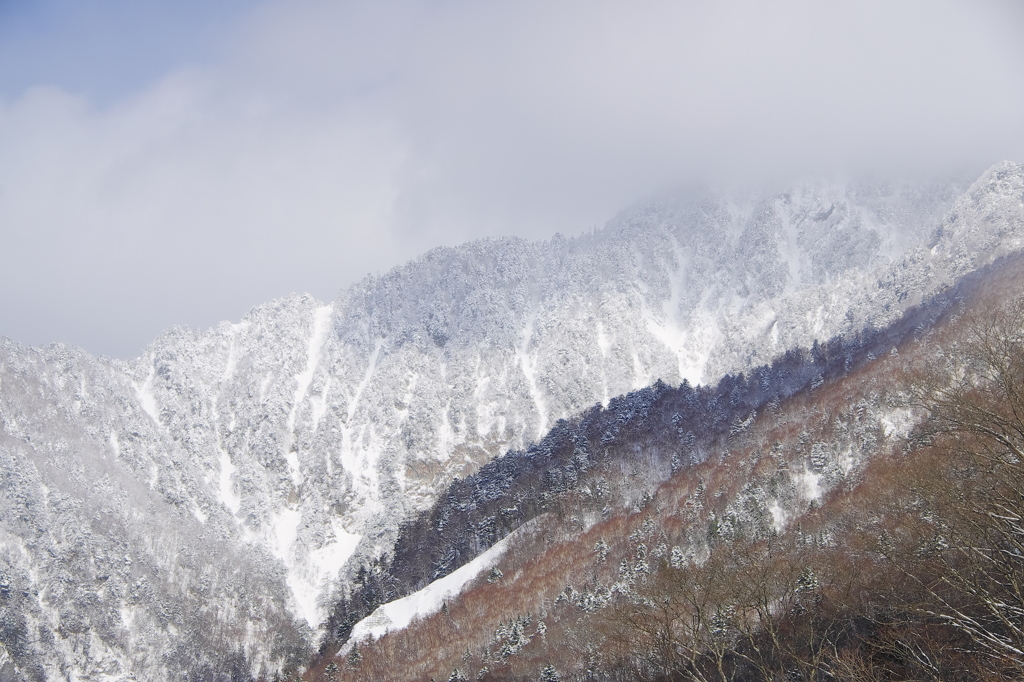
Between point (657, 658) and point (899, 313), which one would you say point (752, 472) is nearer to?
point (657, 658)

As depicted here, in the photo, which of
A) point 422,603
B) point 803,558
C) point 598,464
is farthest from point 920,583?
point 598,464

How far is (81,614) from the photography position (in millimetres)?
189250

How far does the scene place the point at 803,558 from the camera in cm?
5056

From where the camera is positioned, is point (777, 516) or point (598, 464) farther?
point (598, 464)

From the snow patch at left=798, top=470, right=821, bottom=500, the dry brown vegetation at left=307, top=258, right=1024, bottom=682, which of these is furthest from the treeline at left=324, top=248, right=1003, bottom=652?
the snow patch at left=798, top=470, right=821, bottom=500

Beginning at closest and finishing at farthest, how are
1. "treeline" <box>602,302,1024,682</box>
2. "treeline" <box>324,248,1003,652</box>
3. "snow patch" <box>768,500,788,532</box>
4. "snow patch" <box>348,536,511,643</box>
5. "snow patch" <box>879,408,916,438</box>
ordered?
1. "treeline" <box>602,302,1024,682</box>
2. "snow patch" <box>768,500,788,532</box>
3. "snow patch" <box>879,408,916,438</box>
4. "snow patch" <box>348,536,511,643</box>
5. "treeline" <box>324,248,1003,652</box>

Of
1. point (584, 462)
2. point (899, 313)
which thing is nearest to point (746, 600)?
point (584, 462)

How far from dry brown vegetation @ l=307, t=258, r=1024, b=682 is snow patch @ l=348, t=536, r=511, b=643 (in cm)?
327

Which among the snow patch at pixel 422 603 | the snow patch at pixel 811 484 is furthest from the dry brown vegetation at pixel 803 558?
the snow patch at pixel 422 603

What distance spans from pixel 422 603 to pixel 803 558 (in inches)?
3676

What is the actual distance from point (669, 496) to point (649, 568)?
126ft

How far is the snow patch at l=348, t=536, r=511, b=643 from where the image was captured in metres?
124

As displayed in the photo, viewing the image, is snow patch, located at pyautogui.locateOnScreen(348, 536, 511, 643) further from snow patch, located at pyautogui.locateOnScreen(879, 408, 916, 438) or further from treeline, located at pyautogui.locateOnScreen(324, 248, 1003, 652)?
snow patch, located at pyautogui.locateOnScreen(879, 408, 916, 438)

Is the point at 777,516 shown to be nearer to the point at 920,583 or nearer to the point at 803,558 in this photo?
the point at 803,558
